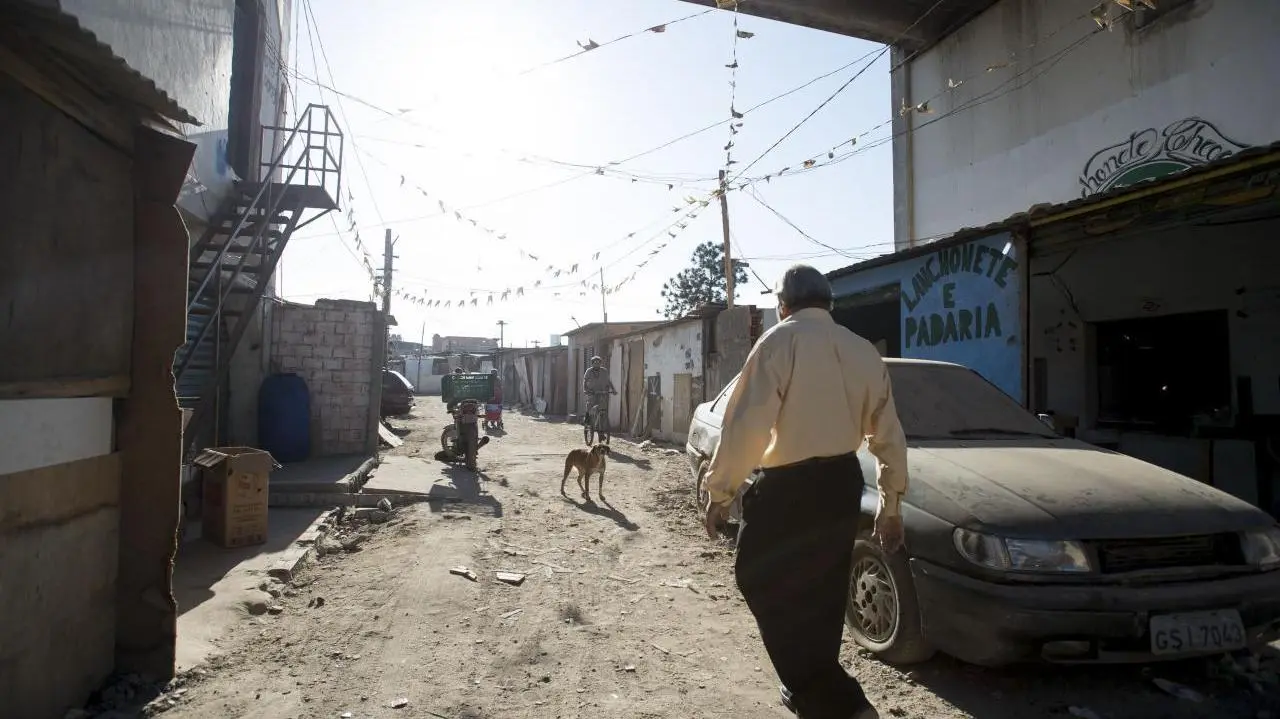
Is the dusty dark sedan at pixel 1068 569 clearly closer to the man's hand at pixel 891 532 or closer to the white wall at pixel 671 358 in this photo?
the man's hand at pixel 891 532

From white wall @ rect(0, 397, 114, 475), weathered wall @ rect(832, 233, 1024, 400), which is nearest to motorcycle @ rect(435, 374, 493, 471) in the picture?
weathered wall @ rect(832, 233, 1024, 400)

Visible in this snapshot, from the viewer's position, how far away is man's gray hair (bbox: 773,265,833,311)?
2.41 m

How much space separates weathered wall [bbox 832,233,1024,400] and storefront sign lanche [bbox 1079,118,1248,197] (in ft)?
7.13

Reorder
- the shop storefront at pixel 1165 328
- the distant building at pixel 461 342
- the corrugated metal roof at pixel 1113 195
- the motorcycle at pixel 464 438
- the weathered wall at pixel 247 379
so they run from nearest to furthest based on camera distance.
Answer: the corrugated metal roof at pixel 1113 195 < the shop storefront at pixel 1165 328 < the weathered wall at pixel 247 379 < the motorcycle at pixel 464 438 < the distant building at pixel 461 342

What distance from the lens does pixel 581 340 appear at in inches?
966

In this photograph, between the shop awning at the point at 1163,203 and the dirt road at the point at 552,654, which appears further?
the shop awning at the point at 1163,203

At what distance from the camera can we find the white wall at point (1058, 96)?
23.7ft

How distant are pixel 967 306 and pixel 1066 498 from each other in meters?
4.56

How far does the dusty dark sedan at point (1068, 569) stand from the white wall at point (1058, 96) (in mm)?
6590

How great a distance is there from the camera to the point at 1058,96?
941cm

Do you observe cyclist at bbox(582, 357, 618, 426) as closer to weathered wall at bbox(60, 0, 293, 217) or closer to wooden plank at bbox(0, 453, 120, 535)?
weathered wall at bbox(60, 0, 293, 217)

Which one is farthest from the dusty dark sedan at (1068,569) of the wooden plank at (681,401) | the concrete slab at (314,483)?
the wooden plank at (681,401)

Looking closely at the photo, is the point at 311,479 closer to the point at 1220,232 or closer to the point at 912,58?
the point at 1220,232

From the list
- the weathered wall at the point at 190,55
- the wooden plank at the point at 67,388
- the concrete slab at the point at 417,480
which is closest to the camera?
the wooden plank at the point at 67,388
